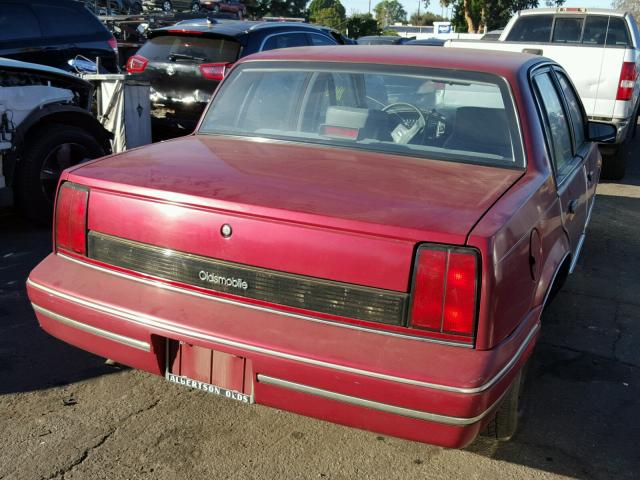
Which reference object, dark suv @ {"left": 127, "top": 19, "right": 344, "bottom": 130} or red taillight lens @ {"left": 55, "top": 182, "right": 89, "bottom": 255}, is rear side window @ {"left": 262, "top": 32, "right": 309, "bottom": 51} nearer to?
dark suv @ {"left": 127, "top": 19, "right": 344, "bottom": 130}

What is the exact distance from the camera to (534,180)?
2916 millimetres

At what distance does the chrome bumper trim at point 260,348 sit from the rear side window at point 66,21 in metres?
6.23

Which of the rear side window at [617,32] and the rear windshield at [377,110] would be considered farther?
the rear side window at [617,32]

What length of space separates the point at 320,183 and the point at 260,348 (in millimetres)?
728

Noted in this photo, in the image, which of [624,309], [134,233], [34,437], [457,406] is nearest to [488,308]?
[457,406]

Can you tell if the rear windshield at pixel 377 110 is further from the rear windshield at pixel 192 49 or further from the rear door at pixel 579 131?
the rear windshield at pixel 192 49

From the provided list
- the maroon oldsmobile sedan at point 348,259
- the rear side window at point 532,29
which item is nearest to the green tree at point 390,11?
the rear side window at point 532,29

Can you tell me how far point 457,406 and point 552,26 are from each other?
8960 millimetres

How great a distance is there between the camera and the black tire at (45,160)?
5527 mm

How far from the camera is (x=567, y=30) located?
9727 mm

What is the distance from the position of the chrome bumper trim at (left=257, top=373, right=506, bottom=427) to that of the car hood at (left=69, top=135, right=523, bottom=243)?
1.89ft

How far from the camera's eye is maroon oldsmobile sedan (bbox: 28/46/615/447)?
7.55ft

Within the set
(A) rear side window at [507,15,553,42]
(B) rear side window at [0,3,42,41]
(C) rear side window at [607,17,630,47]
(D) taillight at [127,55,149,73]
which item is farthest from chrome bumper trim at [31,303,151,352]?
(A) rear side window at [507,15,553,42]

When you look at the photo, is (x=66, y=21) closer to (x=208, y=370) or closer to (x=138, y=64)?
(x=138, y=64)
